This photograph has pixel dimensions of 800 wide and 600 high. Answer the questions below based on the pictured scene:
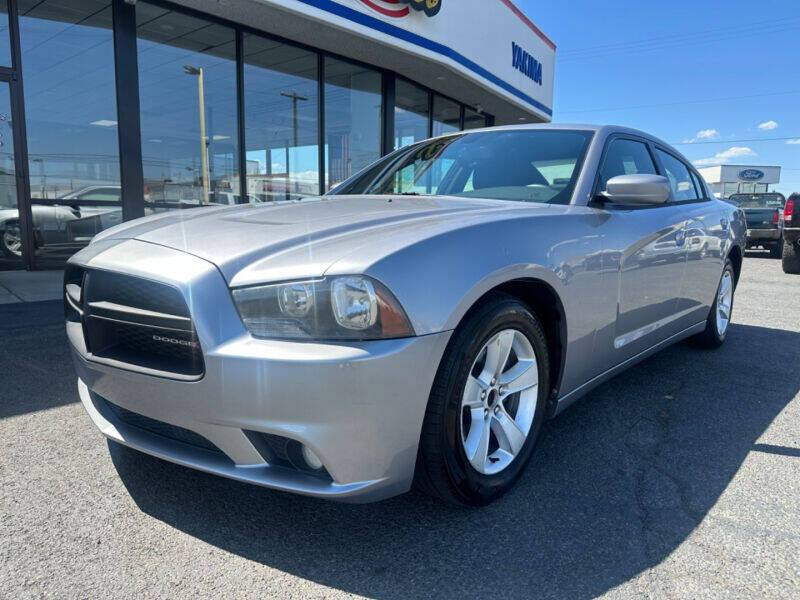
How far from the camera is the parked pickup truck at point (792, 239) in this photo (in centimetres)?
1020

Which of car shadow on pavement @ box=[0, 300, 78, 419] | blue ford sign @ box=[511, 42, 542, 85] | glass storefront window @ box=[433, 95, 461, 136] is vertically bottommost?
car shadow on pavement @ box=[0, 300, 78, 419]

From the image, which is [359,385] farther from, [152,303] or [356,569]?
[152,303]

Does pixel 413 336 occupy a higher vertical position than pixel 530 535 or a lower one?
higher

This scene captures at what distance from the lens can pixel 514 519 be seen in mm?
2072

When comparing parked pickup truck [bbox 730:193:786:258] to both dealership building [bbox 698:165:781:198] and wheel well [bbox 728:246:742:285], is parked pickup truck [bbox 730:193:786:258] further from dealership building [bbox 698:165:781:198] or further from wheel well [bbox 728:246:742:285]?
dealership building [bbox 698:165:781:198]

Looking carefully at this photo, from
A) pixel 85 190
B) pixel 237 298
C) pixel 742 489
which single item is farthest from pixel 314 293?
pixel 85 190

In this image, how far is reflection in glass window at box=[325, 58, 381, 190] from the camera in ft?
34.3

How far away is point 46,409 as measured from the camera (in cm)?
294

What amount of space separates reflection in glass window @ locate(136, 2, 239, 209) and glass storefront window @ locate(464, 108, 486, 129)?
7.24 meters

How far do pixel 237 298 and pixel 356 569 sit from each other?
35.4 inches

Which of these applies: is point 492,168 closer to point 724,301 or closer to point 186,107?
point 724,301

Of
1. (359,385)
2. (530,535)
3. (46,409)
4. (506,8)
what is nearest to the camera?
(359,385)

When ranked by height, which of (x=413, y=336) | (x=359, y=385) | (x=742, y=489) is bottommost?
(x=742, y=489)

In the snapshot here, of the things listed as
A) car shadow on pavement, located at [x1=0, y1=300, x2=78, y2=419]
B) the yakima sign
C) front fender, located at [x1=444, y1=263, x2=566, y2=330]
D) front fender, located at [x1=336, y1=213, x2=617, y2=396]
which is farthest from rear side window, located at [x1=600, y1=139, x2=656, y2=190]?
the yakima sign
